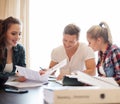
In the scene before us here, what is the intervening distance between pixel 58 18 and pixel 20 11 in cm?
57

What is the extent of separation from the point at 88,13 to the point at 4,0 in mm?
1249

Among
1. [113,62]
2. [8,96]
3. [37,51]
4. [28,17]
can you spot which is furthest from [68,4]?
[8,96]

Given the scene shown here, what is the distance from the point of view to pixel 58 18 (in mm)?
3436

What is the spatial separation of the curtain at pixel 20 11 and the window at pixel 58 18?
84mm

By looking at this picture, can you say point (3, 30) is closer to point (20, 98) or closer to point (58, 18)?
point (20, 98)

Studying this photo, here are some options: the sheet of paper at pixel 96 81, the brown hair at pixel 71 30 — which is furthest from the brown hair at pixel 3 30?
the sheet of paper at pixel 96 81

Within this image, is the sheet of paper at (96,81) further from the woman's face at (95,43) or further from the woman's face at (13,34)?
the woman's face at (13,34)

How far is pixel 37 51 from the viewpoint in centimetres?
347

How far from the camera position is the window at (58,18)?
11.2 feet

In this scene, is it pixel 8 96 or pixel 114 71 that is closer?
pixel 8 96

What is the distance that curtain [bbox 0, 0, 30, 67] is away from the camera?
337 cm

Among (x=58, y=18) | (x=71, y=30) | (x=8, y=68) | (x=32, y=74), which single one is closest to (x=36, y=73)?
(x=32, y=74)

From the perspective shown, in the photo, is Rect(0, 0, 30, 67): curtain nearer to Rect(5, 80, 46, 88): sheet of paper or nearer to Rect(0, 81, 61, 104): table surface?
Rect(5, 80, 46, 88): sheet of paper

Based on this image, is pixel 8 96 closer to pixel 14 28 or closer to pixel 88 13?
pixel 14 28
